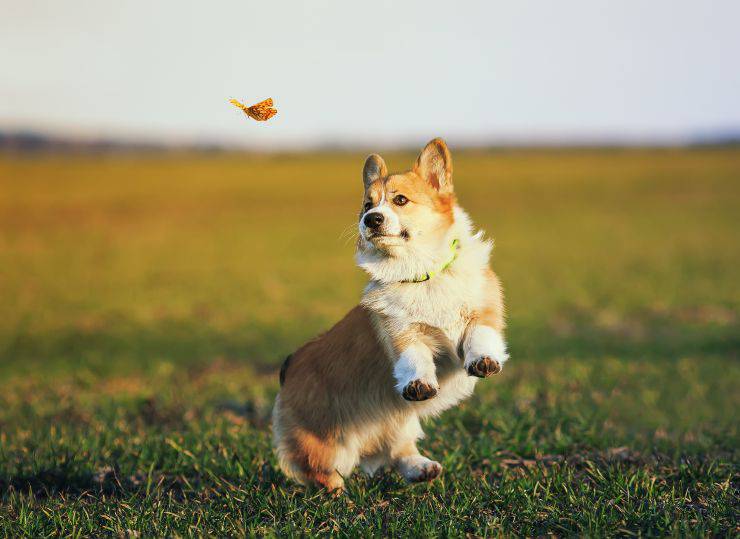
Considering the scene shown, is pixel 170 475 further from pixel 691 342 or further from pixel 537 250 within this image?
pixel 537 250

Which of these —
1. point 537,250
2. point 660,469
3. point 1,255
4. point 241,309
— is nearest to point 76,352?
point 241,309

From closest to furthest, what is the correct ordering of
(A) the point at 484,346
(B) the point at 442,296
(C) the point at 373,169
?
(A) the point at 484,346 < (B) the point at 442,296 < (C) the point at 373,169

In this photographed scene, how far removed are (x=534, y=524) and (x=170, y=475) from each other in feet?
9.53

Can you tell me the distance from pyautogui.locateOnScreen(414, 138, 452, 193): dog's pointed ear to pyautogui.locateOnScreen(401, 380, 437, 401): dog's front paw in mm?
1389

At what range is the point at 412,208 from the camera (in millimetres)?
5082

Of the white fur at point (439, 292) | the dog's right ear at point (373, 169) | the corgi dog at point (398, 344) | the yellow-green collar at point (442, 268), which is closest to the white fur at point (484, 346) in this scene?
the corgi dog at point (398, 344)

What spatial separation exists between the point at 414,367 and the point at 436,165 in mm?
1408

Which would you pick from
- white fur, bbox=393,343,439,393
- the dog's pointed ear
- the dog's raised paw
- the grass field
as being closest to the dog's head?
the dog's pointed ear

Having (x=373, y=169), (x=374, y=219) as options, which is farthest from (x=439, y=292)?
(x=373, y=169)

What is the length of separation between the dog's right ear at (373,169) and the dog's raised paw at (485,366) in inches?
58.2

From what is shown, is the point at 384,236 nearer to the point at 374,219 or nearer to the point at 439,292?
the point at 374,219

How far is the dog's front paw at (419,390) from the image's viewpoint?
4570mm

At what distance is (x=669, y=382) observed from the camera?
10914 mm

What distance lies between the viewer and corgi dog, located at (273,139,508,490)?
4.92 meters
